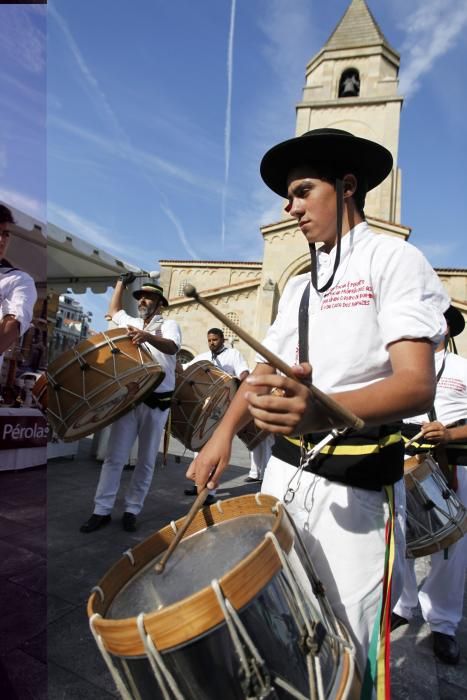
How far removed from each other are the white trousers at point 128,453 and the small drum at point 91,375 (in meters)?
0.61

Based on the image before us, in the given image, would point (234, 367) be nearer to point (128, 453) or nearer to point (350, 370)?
point (128, 453)

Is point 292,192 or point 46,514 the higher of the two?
point 292,192

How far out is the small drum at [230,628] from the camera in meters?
0.93

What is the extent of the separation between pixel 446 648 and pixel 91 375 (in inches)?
115

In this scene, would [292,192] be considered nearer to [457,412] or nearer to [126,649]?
[126,649]

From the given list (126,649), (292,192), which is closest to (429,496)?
(292,192)

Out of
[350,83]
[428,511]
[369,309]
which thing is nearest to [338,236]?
[369,309]

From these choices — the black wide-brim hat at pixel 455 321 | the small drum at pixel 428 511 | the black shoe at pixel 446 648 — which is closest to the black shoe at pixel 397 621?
the black shoe at pixel 446 648

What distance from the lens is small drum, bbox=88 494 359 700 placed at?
36.6 inches

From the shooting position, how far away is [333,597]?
4.11 ft

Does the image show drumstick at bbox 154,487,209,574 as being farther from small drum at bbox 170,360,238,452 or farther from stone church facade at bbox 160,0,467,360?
stone church facade at bbox 160,0,467,360

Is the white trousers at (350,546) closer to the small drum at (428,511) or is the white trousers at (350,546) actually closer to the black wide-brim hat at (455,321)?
the small drum at (428,511)

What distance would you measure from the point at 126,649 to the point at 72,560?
8.67ft

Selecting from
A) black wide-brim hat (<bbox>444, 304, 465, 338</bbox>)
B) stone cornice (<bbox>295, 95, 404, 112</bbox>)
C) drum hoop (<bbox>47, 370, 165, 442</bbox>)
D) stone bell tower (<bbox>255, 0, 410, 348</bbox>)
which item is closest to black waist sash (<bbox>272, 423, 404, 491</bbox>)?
black wide-brim hat (<bbox>444, 304, 465, 338</bbox>)
